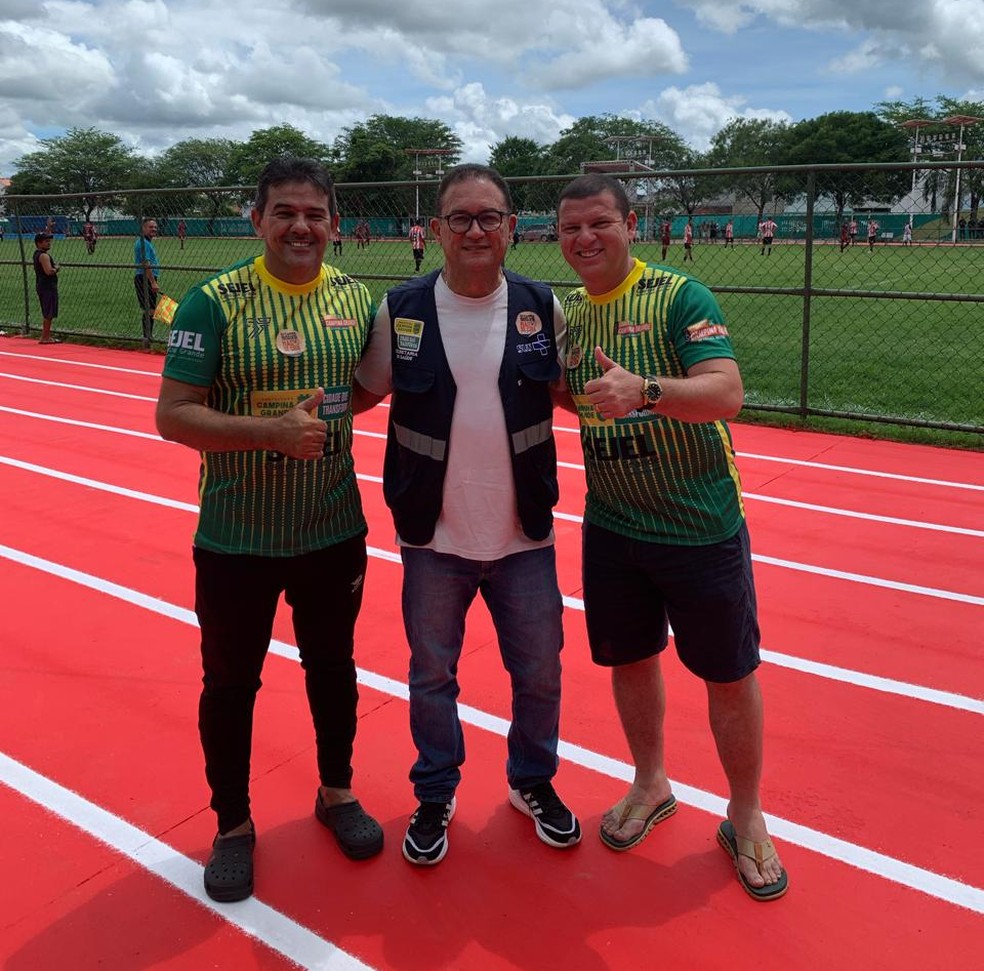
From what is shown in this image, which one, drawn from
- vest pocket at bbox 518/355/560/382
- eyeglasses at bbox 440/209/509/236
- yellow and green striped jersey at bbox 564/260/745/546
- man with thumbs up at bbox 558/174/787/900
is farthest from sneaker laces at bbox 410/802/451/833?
eyeglasses at bbox 440/209/509/236

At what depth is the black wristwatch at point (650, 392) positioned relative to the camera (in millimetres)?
2273

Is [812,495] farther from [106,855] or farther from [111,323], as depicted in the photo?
[111,323]

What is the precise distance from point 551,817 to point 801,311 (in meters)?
14.9

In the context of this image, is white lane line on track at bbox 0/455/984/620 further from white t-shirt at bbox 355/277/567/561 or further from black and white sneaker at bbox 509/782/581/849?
white t-shirt at bbox 355/277/567/561

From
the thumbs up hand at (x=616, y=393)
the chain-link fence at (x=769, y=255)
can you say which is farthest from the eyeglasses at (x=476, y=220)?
the chain-link fence at (x=769, y=255)

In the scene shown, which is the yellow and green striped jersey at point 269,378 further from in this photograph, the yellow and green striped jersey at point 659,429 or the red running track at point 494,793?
the red running track at point 494,793

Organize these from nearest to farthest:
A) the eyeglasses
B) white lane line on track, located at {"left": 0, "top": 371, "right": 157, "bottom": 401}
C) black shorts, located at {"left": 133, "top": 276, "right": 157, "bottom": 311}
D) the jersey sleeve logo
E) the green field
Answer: the jersey sleeve logo, the eyeglasses, the green field, white lane line on track, located at {"left": 0, "top": 371, "right": 157, "bottom": 401}, black shorts, located at {"left": 133, "top": 276, "right": 157, "bottom": 311}

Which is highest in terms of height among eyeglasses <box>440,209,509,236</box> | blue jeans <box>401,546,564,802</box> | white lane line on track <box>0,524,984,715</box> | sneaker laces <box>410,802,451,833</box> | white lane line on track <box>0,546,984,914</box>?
eyeglasses <box>440,209,509,236</box>

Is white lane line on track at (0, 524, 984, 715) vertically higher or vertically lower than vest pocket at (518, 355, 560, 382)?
lower

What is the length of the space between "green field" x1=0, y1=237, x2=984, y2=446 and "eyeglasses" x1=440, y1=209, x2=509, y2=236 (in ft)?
13.0

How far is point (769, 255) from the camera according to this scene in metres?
17.8

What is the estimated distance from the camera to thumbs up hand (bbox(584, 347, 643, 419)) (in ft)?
7.34

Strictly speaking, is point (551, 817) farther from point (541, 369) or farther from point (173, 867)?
point (541, 369)

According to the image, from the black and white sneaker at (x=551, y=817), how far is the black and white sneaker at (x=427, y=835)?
0.28 m
